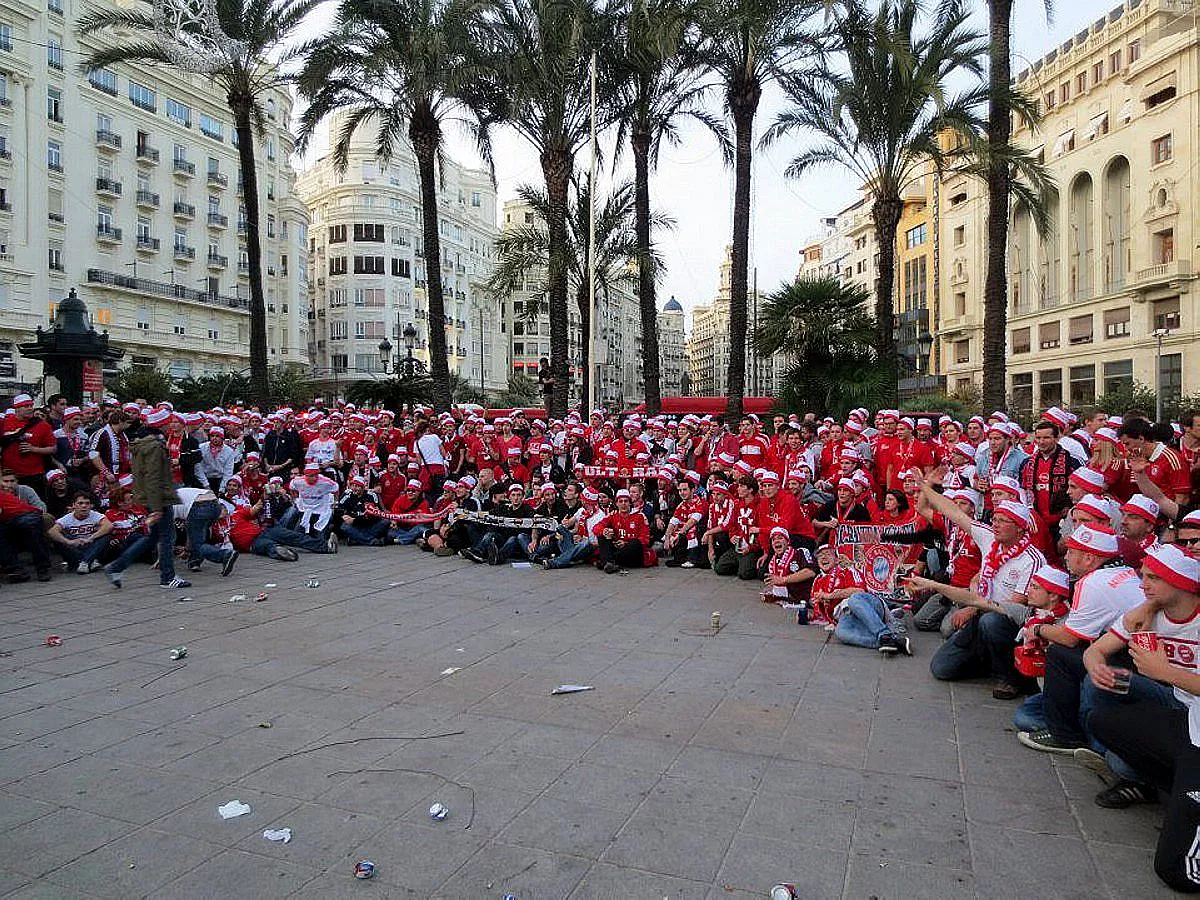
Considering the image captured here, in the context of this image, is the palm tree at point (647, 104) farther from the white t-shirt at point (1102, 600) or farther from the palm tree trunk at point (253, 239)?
the white t-shirt at point (1102, 600)

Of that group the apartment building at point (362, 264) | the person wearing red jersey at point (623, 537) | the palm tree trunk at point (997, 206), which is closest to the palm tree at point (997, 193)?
the palm tree trunk at point (997, 206)

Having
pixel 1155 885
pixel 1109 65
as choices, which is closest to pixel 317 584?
pixel 1155 885

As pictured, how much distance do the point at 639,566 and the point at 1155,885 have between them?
795cm

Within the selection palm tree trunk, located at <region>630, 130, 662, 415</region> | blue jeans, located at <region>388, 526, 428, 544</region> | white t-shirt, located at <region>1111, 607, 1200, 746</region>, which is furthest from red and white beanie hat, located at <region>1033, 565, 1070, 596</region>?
palm tree trunk, located at <region>630, 130, 662, 415</region>

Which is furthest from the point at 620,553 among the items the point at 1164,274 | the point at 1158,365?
the point at 1164,274

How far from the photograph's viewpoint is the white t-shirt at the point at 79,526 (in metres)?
10.3

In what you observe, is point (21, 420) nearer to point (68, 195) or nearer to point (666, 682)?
point (666, 682)

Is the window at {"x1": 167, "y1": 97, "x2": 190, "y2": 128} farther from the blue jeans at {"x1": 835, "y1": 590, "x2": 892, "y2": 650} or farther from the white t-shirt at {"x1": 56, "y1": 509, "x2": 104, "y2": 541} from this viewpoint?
the blue jeans at {"x1": 835, "y1": 590, "x2": 892, "y2": 650}

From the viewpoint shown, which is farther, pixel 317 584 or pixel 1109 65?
pixel 1109 65

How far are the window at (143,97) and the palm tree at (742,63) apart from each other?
1729 inches

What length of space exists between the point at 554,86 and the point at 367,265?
5929 centimetres

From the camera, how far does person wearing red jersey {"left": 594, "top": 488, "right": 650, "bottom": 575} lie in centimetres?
1094

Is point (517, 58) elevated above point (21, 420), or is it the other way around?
point (517, 58)

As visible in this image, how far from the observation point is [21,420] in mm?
10773
